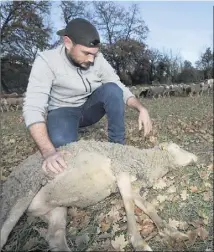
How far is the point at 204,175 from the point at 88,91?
4.97ft

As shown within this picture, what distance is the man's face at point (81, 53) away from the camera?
155 inches

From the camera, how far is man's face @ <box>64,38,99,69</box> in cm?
394

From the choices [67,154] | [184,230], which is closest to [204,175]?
[184,230]

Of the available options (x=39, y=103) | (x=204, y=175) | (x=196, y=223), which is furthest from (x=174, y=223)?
(x=39, y=103)

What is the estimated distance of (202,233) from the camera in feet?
9.87

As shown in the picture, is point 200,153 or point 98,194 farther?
point 200,153

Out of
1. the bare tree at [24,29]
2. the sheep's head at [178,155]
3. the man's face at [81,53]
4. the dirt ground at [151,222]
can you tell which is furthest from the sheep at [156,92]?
the man's face at [81,53]

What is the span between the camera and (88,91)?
4.54 meters

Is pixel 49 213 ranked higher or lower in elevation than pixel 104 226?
higher

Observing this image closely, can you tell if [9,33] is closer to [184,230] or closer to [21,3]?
[21,3]

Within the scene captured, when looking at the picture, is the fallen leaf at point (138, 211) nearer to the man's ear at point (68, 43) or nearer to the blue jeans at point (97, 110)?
the blue jeans at point (97, 110)

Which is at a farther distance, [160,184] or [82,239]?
[160,184]

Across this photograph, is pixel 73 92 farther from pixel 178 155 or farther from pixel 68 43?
pixel 178 155

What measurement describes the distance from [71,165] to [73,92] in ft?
4.26
